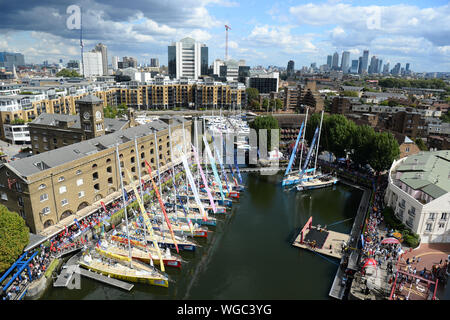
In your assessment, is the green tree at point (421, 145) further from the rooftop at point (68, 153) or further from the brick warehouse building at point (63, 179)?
the brick warehouse building at point (63, 179)

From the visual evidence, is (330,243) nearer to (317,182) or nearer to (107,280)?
(317,182)

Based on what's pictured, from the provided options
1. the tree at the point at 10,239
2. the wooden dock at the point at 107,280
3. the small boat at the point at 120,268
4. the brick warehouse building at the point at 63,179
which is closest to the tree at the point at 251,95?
the brick warehouse building at the point at 63,179

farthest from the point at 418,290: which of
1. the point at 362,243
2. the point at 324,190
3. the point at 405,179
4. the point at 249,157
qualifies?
the point at 249,157

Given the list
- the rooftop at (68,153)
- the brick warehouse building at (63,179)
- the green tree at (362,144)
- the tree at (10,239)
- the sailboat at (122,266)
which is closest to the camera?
the tree at (10,239)

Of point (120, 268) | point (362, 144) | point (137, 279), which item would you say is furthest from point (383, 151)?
point (120, 268)

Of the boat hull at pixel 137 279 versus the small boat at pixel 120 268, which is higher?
the small boat at pixel 120 268

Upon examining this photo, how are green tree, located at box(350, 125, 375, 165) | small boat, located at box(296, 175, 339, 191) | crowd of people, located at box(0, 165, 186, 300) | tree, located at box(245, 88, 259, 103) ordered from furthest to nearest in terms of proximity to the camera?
tree, located at box(245, 88, 259, 103) < green tree, located at box(350, 125, 375, 165) < small boat, located at box(296, 175, 339, 191) < crowd of people, located at box(0, 165, 186, 300)

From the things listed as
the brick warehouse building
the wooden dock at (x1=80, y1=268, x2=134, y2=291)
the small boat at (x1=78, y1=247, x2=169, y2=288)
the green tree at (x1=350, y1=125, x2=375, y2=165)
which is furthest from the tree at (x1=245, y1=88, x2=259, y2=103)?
the wooden dock at (x1=80, y1=268, x2=134, y2=291)

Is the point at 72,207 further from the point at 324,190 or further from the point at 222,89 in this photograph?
the point at 222,89

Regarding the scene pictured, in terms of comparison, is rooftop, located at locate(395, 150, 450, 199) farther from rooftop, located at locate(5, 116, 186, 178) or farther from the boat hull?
rooftop, located at locate(5, 116, 186, 178)
